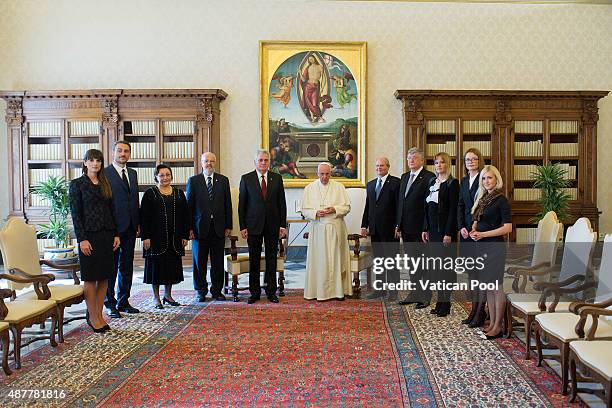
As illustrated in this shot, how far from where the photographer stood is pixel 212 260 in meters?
6.47

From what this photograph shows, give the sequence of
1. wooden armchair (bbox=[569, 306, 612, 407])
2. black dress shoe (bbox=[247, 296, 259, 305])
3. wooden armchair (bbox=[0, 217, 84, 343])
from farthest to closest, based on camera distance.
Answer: black dress shoe (bbox=[247, 296, 259, 305])
wooden armchair (bbox=[0, 217, 84, 343])
wooden armchair (bbox=[569, 306, 612, 407])

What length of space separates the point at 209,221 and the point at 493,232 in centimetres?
325

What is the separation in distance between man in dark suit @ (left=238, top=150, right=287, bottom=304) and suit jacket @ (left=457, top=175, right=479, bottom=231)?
7.12 ft

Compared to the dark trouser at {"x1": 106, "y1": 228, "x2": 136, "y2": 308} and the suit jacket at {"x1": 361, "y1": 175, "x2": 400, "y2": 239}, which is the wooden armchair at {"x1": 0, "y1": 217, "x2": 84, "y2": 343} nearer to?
the dark trouser at {"x1": 106, "y1": 228, "x2": 136, "y2": 308}

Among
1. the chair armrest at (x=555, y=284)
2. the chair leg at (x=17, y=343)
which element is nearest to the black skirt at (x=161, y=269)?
the chair leg at (x=17, y=343)

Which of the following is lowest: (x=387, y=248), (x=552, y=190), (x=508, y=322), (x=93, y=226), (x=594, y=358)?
(x=508, y=322)

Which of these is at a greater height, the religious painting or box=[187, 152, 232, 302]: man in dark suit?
the religious painting

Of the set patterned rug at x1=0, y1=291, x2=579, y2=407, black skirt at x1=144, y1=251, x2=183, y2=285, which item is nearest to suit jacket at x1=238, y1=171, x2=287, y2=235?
black skirt at x1=144, y1=251, x2=183, y2=285

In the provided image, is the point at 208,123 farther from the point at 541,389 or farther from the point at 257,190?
the point at 541,389

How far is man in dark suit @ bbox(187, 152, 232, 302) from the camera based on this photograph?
641cm

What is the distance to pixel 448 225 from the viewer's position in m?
5.52

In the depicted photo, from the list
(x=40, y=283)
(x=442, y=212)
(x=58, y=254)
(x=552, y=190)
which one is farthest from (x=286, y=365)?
(x=552, y=190)

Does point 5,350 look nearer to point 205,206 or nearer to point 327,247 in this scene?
point 205,206

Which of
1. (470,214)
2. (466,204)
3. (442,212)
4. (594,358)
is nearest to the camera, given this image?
(594,358)
